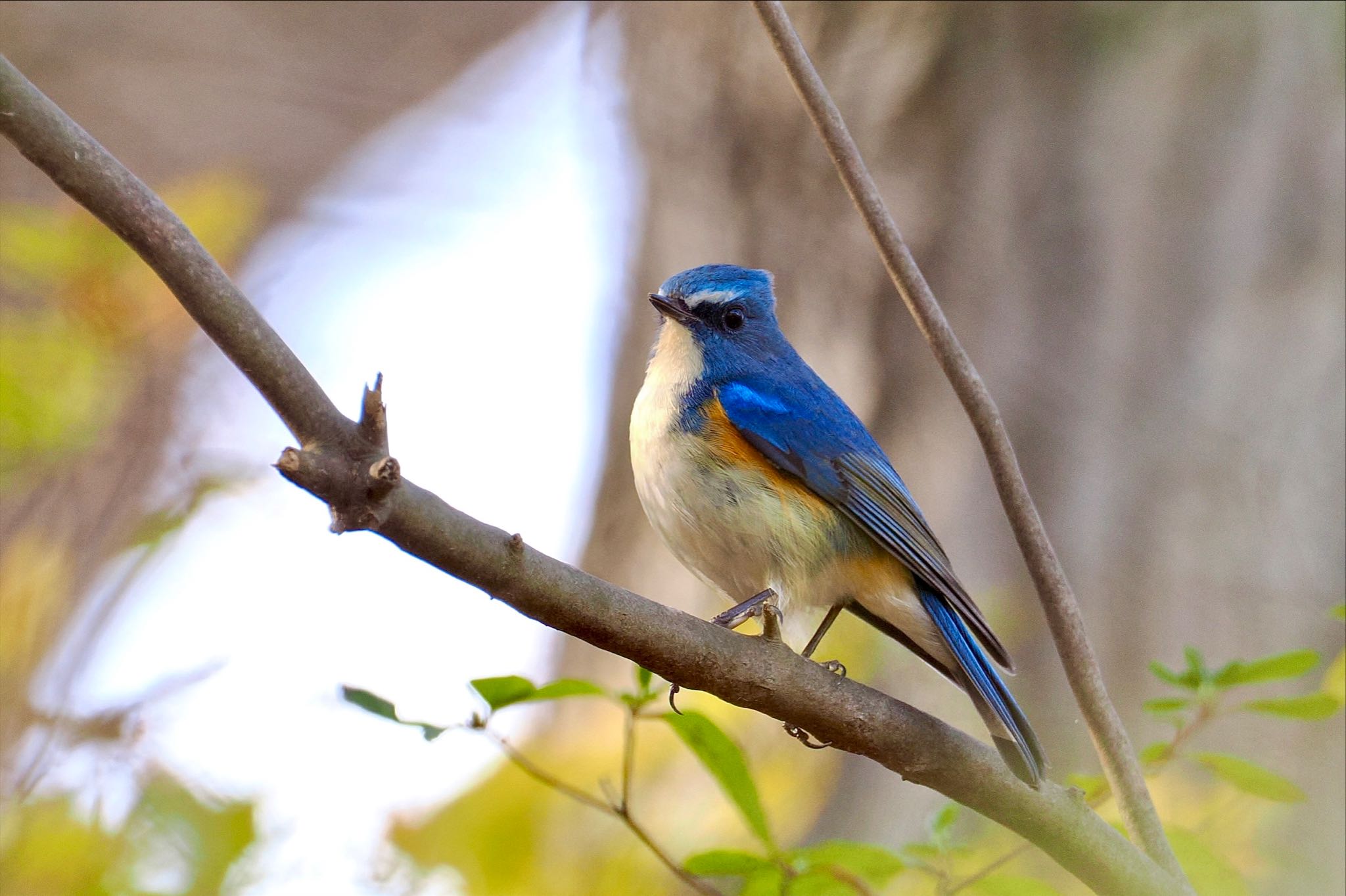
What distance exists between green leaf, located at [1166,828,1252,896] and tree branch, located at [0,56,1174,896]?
146 mm

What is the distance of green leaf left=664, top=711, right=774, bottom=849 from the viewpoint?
5.56 feet

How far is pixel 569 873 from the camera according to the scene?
A: 7.25 feet

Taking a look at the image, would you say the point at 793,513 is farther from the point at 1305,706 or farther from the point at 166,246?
the point at 166,246

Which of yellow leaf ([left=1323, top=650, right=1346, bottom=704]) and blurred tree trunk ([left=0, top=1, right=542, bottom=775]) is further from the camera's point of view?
blurred tree trunk ([left=0, top=1, right=542, bottom=775])

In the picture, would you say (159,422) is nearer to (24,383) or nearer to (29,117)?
(24,383)

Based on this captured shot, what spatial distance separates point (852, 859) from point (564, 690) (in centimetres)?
47

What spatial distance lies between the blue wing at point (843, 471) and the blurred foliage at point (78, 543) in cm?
112

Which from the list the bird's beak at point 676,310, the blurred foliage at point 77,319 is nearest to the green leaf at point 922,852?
the bird's beak at point 676,310

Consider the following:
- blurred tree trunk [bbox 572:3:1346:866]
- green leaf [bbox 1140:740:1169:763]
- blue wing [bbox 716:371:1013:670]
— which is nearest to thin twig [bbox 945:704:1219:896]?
green leaf [bbox 1140:740:1169:763]

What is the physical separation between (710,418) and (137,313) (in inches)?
53.0

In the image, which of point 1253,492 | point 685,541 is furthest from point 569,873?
point 1253,492

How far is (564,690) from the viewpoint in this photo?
161 cm

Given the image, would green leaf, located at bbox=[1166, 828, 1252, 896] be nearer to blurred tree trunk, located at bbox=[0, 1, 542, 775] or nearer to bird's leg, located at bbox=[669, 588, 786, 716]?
bird's leg, located at bbox=[669, 588, 786, 716]

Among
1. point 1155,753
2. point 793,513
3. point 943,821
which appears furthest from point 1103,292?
point 943,821
